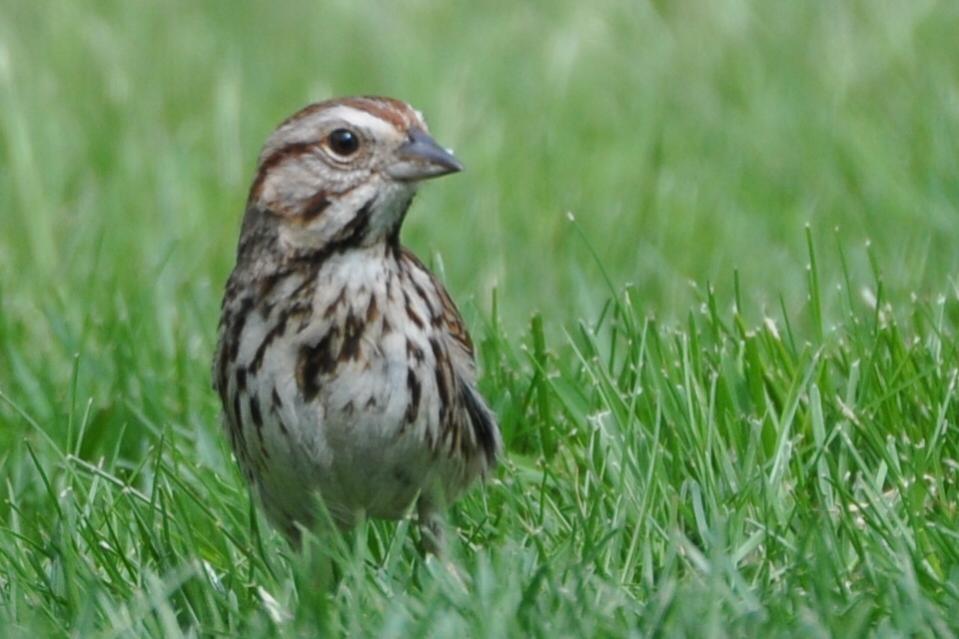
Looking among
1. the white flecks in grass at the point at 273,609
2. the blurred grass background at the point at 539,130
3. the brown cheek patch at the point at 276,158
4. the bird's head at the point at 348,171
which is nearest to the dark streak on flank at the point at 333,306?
the bird's head at the point at 348,171

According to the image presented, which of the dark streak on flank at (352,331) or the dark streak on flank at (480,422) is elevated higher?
the dark streak on flank at (352,331)

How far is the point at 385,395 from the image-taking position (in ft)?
14.7

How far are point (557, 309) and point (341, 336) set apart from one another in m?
2.25

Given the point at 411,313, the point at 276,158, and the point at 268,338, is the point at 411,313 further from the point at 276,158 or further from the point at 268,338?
the point at 276,158

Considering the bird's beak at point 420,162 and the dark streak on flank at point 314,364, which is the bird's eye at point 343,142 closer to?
the bird's beak at point 420,162

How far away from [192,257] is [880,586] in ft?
12.0

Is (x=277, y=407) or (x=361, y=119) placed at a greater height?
(x=361, y=119)

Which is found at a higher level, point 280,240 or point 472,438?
point 280,240

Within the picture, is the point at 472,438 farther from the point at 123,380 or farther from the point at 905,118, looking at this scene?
the point at 905,118

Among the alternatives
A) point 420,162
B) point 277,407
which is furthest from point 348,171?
point 277,407

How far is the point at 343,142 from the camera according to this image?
Result: 4.56 m

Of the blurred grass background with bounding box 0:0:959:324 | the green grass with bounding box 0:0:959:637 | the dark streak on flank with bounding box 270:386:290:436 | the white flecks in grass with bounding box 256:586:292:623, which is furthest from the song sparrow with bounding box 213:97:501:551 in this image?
the blurred grass background with bounding box 0:0:959:324

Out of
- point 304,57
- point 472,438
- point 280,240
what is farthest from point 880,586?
point 304,57

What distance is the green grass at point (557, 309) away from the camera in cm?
411
